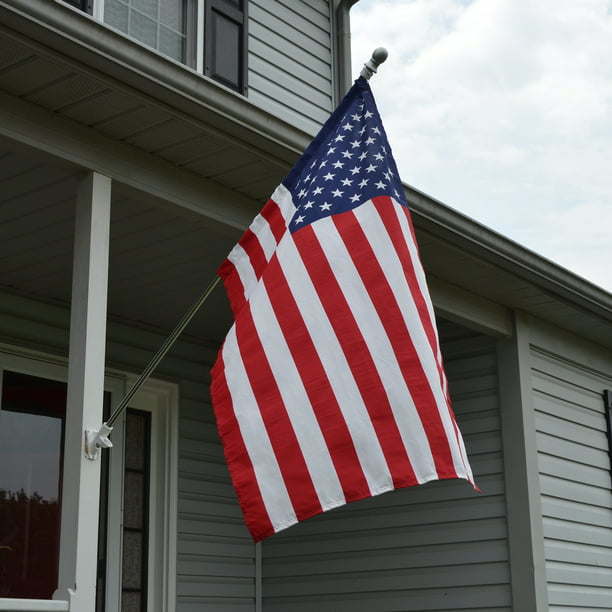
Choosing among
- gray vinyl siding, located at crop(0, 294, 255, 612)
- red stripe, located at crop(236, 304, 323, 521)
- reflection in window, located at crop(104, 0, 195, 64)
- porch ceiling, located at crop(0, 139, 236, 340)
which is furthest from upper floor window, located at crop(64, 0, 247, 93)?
red stripe, located at crop(236, 304, 323, 521)

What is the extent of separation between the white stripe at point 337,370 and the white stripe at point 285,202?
96 millimetres

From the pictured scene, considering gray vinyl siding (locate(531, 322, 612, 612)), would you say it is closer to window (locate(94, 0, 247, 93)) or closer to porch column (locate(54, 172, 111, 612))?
window (locate(94, 0, 247, 93))

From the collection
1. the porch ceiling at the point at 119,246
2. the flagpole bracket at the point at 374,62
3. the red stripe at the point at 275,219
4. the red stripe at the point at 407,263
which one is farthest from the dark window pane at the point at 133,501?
the flagpole bracket at the point at 374,62

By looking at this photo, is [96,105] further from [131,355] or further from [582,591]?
[582,591]

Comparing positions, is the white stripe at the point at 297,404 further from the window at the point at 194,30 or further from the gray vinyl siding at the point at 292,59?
the gray vinyl siding at the point at 292,59

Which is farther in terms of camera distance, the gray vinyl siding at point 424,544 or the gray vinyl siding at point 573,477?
the gray vinyl siding at point 573,477

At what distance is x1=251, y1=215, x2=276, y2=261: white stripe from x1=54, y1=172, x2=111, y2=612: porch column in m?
0.78

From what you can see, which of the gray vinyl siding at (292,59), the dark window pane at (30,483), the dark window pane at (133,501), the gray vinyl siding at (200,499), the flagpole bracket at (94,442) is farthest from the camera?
the gray vinyl siding at (292,59)

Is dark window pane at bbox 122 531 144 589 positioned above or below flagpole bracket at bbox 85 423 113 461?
below

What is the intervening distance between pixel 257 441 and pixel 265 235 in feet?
2.70

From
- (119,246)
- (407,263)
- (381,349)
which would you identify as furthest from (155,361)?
(119,246)

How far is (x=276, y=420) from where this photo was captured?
412 centimetres

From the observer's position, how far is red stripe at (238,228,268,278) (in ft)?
14.5

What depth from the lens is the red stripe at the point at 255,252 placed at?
4410 millimetres
